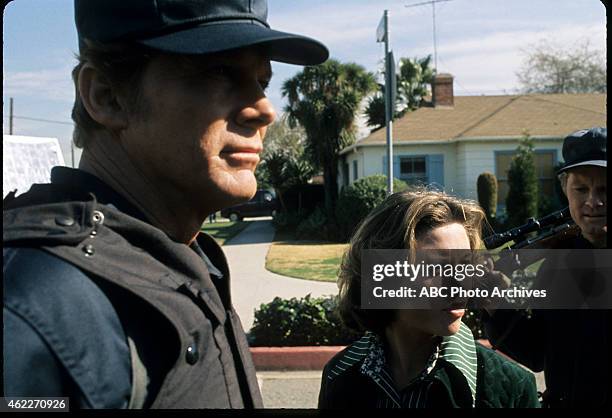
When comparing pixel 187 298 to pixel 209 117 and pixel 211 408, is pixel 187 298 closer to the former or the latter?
pixel 211 408

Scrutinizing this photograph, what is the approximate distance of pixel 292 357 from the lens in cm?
447

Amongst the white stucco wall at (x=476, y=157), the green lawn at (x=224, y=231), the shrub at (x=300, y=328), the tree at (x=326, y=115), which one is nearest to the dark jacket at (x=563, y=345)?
the white stucco wall at (x=476, y=157)

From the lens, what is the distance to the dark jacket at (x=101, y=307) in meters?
0.72

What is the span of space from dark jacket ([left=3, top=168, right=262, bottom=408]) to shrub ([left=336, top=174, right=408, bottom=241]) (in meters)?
2.42

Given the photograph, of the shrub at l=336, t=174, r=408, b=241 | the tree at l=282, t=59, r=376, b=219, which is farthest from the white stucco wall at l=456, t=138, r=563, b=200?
the tree at l=282, t=59, r=376, b=219

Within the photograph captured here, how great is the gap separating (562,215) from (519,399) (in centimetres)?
74

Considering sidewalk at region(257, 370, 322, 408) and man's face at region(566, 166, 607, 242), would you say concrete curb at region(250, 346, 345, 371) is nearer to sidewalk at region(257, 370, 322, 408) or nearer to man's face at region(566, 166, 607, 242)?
sidewalk at region(257, 370, 322, 408)

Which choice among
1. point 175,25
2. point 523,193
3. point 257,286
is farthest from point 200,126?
point 257,286

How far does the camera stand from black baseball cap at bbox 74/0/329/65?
0.88 metres

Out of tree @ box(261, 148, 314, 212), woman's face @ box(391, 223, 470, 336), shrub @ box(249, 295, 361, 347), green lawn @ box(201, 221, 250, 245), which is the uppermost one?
woman's face @ box(391, 223, 470, 336)

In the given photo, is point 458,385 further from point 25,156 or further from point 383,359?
point 25,156

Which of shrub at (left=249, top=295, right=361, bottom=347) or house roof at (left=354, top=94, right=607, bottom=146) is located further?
house roof at (left=354, top=94, right=607, bottom=146)

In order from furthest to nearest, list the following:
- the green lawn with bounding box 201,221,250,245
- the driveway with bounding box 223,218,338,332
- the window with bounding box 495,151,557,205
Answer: the green lawn with bounding box 201,221,250,245, the driveway with bounding box 223,218,338,332, the window with bounding box 495,151,557,205

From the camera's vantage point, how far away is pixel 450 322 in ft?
4.95
